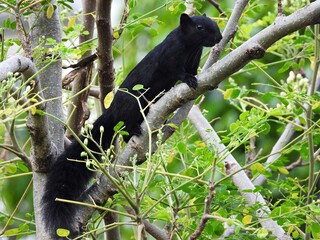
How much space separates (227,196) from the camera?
2221mm

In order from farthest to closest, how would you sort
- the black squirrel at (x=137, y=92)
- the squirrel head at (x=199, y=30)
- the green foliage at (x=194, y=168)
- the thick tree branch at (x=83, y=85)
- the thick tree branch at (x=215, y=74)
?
the squirrel head at (x=199, y=30)
the thick tree branch at (x=83, y=85)
the black squirrel at (x=137, y=92)
the thick tree branch at (x=215, y=74)
the green foliage at (x=194, y=168)

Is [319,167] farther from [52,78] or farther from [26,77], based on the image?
[26,77]

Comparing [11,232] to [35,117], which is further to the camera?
[11,232]

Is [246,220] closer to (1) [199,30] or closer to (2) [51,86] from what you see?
(2) [51,86]

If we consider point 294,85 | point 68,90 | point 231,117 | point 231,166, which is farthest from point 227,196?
point 231,117

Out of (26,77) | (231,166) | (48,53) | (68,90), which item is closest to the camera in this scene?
(26,77)

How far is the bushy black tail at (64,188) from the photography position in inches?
93.2

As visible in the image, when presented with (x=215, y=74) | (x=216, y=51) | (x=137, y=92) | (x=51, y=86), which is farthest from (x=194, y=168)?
(x=137, y=92)

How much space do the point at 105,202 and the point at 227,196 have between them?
397 millimetres

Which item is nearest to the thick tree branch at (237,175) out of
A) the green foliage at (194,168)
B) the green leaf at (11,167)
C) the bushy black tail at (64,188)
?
the green foliage at (194,168)

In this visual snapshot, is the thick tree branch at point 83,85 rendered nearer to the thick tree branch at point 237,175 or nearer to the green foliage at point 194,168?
the green foliage at point 194,168

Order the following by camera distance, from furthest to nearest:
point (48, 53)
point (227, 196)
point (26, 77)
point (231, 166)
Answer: point (231, 166)
point (48, 53)
point (227, 196)
point (26, 77)

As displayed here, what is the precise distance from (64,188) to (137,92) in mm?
649

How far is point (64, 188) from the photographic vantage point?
8.47ft
